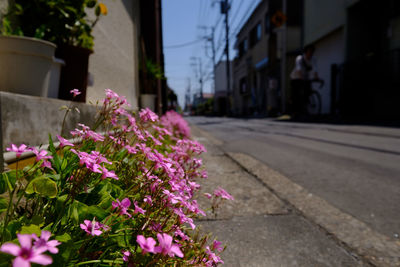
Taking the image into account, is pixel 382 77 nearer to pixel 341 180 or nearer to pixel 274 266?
pixel 341 180

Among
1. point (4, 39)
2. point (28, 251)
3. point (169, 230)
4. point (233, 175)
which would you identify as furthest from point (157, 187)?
point (233, 175)

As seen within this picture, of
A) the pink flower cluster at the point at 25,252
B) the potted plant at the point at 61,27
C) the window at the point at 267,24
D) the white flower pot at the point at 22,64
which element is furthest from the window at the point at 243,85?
the pink flower cluster at the point at 25,252

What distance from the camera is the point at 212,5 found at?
3141 cm

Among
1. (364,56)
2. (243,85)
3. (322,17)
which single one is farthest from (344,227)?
(243,85)

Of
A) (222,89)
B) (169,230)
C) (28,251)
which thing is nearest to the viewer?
(28,251)

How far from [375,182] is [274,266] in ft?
6.09

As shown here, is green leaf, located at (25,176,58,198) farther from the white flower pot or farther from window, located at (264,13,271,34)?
window, located at (264,13,271,34)

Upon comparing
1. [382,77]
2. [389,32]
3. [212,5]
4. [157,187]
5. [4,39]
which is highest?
[212,5]

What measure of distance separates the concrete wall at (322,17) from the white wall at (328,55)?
45 centimetres

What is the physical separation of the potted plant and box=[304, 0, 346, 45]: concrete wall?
45.4 feet

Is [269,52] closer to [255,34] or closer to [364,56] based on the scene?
[255,34]

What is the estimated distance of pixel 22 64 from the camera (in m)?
1.51

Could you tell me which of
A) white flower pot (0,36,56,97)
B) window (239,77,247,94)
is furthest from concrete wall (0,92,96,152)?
window (239,77,247,94)

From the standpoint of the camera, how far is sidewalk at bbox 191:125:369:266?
1.10m
